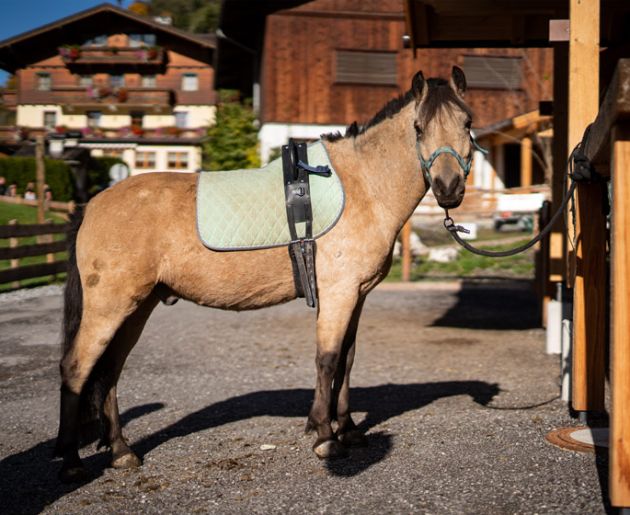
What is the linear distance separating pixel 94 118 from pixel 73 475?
4463cm

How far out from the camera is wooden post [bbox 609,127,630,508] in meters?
2.97

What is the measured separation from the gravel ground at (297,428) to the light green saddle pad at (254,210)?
53.7 inches

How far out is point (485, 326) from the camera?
1016 cm

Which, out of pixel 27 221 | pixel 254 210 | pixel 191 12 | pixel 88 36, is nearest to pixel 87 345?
pixel 254 210

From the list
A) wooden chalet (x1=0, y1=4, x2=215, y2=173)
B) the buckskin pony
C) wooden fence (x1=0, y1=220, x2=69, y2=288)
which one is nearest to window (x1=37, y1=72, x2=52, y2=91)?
wooden chalet (x1=0, y1=4, x2=215, y2=173)

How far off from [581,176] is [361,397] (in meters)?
2.75

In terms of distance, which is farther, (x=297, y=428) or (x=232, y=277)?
(x=297, y=428)

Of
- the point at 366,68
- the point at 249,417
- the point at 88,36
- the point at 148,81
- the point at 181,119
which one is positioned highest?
the point at 88,36

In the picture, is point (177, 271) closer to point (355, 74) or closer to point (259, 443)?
point (259, 443)

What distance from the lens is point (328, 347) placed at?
14.4 feet

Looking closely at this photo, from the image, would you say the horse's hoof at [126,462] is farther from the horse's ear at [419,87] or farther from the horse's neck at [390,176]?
the horse's ear at [419,87]

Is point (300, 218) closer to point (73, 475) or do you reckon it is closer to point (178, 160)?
point (73, 475)

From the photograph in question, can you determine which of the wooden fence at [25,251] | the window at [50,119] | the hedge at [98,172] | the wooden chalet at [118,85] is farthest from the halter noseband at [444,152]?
the window at [50,119]

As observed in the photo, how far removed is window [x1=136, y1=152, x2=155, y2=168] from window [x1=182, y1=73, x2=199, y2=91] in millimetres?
4903
